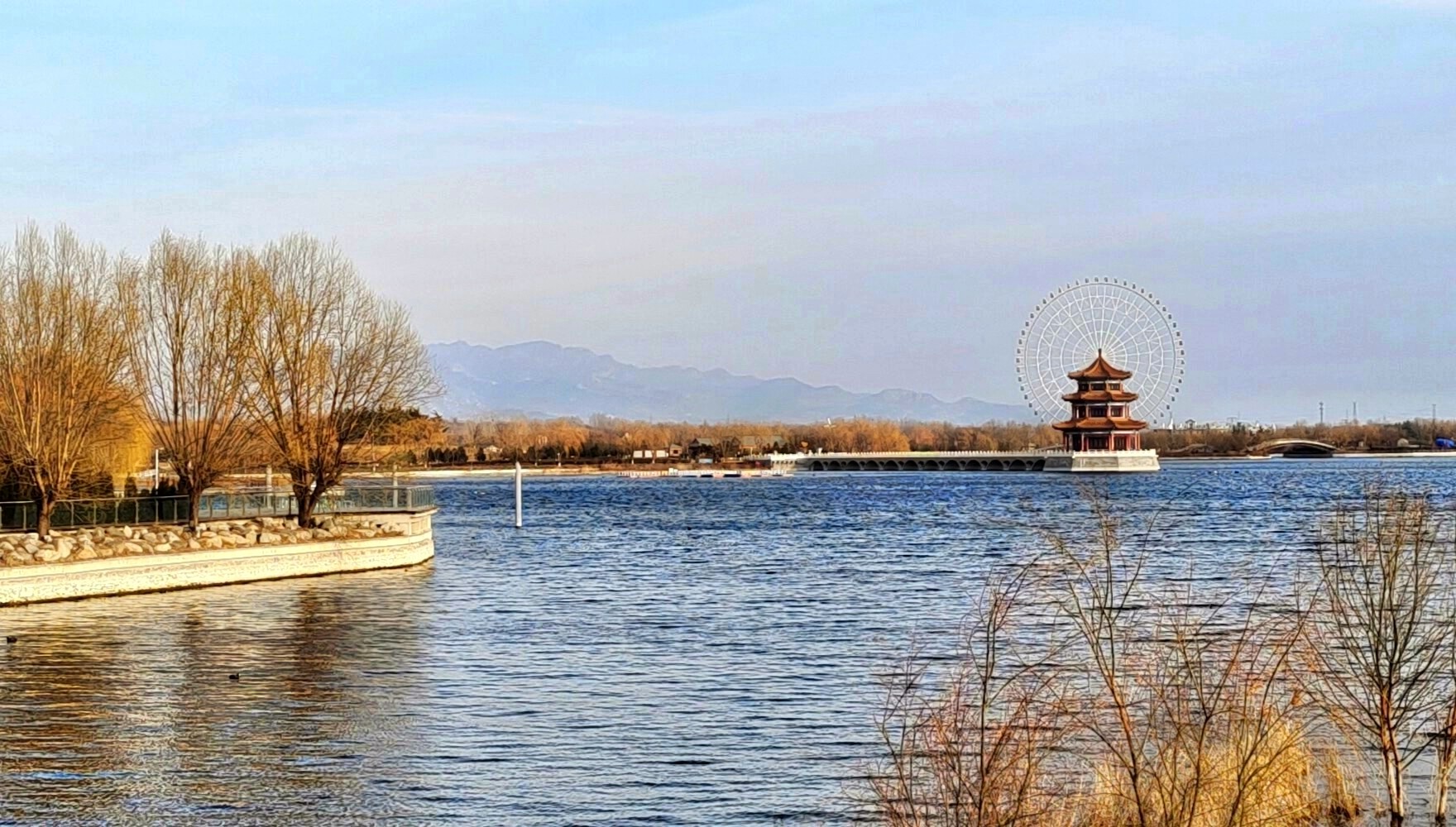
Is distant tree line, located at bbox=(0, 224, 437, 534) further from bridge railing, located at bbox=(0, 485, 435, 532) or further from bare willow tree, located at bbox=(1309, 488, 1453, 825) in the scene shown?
bare willow tree, located at bbox=(1309, 488, 1453, 825)

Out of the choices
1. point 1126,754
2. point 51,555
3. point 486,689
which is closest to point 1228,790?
point 1126,754

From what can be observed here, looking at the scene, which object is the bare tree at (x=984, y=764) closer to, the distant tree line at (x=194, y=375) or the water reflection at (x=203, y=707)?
the water reflection at (x=203, y=707)

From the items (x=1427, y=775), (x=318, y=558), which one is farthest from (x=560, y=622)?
(x=1427, y=775)

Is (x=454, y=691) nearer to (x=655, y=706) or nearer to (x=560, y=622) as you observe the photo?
(x=655, y=706)

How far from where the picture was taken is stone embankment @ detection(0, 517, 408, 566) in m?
36.2

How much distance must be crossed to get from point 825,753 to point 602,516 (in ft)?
244

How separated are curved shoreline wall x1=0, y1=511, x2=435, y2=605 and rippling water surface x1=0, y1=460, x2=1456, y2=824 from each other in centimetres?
67

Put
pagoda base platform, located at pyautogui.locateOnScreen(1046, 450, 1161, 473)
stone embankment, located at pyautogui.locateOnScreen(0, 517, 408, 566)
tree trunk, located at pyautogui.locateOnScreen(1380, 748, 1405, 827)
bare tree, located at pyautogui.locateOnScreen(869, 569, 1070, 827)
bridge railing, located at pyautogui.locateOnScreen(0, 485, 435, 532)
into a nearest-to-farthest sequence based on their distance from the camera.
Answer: bare tree, located at pyautogui.locateOnScreen(869, 569, 1070, 827) < tree trunk, located at pyautogui.locateOnScreen(1380, 748, 1405, 827) < stone embankment, located at pyautogui.locateOnScreen(0, 517, 408, 566) < bridge railing, located at pyautogui.locateOnScreen(0, 485, 435, 532) < pagoda base platform, located at pyautogui.locateOnScreen(1046, 450, 1161, 473)

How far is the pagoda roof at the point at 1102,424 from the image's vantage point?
16475 centimetres

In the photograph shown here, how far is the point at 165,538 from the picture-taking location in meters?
40.4

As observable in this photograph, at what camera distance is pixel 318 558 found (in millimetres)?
44688

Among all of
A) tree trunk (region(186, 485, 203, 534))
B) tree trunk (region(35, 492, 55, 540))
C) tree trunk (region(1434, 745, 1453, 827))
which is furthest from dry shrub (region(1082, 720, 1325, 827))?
tree trunk (region(186, 485, 203, 534))

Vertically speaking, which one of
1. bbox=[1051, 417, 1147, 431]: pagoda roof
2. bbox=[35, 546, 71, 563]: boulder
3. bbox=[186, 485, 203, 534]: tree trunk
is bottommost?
bbox=[35, 546, 71, 563]: boulder

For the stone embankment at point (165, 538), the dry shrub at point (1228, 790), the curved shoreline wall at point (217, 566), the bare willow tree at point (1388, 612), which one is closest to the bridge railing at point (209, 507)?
the stone embankment at point (165, 538)
